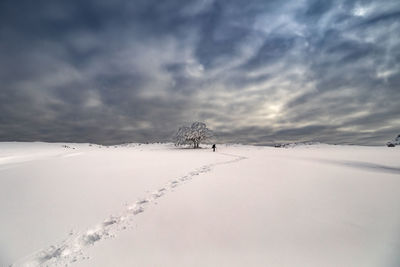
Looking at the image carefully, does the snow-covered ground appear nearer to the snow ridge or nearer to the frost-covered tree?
the snow ridge

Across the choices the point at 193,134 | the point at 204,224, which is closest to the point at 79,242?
the point at 204,224

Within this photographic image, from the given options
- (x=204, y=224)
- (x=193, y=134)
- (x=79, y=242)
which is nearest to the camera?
(x=79, y=242)

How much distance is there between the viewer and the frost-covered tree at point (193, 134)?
3488 centimetres

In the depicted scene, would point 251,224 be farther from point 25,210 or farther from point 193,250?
point 25,210

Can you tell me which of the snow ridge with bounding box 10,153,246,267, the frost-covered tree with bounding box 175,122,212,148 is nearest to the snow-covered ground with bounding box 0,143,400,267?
the snow ridge with bounding box 10,153,246,267

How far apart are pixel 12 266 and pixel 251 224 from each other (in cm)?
352

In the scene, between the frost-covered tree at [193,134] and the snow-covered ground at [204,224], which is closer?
the snow-covered ground at [204,224]

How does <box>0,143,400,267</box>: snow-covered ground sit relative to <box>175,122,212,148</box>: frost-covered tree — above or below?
below

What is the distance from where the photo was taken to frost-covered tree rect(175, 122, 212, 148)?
1373 inches

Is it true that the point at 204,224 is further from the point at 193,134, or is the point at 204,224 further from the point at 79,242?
the point at 193,134

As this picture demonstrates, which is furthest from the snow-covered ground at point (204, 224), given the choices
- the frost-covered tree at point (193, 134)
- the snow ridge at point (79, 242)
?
the frost-covered tree at point (193, 134)

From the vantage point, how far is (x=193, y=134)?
34.8 m

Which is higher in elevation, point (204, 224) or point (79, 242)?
point (204, 224)

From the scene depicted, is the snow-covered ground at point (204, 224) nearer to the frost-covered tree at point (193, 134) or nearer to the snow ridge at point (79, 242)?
the snow ridge at point (79, 242)
